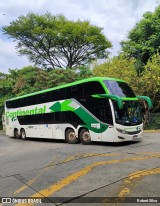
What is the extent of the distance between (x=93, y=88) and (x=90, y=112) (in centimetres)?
137

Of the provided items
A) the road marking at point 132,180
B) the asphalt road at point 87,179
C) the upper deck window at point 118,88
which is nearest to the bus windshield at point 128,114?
the upper deck window at point 118,88

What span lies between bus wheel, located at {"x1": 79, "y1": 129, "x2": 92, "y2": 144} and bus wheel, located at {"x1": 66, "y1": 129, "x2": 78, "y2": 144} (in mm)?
702

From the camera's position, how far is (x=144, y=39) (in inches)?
1265

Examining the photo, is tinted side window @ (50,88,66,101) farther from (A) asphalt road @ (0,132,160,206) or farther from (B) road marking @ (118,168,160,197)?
(B) road marking @ (118,168,160,197)

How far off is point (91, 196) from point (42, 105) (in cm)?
1358

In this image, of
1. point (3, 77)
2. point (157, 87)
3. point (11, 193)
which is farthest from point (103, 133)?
point (3, 77)

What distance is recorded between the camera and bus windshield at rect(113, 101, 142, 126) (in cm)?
1319

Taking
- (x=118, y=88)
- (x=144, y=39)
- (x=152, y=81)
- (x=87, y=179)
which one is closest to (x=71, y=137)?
(x=118, y=88)

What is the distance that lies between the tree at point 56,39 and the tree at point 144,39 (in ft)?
13.7

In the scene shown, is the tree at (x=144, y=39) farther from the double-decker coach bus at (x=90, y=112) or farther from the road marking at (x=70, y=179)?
the road marking at (x=70, y=179)

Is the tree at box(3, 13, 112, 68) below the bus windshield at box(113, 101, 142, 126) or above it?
above

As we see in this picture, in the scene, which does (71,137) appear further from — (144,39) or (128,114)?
(144,39)

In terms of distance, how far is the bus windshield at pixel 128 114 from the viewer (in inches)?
519

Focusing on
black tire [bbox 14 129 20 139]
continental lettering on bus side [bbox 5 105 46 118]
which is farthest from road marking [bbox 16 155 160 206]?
black tire [bbox 14 129 20 139]
